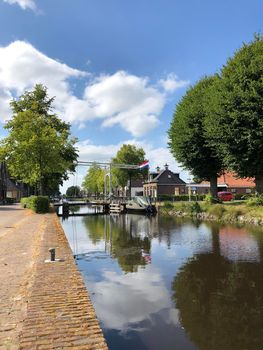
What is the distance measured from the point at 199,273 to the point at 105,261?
13.7ft

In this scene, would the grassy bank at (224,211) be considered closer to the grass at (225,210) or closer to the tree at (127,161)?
the grass at (225,210)

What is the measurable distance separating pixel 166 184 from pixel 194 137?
3932 centimetres

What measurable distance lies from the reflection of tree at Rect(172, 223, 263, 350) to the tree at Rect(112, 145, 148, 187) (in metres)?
62.4

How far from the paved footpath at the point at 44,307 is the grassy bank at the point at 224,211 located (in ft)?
68.1

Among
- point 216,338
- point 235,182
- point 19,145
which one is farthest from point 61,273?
point 235,182

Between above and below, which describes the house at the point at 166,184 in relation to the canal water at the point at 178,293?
above

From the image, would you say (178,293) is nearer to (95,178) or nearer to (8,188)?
(8,188)

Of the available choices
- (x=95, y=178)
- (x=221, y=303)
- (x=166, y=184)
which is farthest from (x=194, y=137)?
(x=95, y=178)

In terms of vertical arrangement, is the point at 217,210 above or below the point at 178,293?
above

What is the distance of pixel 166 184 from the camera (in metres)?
72.8

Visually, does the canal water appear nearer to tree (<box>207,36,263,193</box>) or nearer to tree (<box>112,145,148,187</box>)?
tree (<box>207,36,263,193</box>)

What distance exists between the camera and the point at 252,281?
10477 mm

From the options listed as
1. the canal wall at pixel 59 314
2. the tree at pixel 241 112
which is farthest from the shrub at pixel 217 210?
the canal wall at pixel 59 314

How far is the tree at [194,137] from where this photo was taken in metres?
33.8
